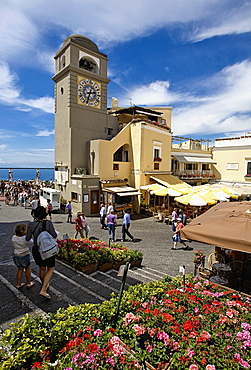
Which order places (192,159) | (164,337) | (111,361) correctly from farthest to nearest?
1. (192,159)
2. (164,337)
3. (111,361)

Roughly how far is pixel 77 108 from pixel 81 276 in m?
16.2

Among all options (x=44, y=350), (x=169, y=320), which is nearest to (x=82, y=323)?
(x=44, y=350)

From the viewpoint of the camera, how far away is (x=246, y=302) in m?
4.15

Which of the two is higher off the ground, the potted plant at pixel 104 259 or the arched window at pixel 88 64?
the arched window at pixel 88 64

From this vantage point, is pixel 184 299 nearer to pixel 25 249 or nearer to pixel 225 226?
pixel 225 226

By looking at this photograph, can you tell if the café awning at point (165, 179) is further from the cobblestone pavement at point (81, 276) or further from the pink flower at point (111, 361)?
the pink flower at point (111, 361)

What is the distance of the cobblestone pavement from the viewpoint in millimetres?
4215

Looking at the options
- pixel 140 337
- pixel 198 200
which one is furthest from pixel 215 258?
pixel 198 200

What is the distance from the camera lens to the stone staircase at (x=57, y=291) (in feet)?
13.2

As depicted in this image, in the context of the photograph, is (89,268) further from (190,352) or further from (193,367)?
(193,367)

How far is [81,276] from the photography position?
238 inches

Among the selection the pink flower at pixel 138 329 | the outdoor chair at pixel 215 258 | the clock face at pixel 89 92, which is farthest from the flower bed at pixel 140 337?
the clock face at pixel 89 92

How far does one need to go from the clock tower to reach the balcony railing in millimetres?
11195

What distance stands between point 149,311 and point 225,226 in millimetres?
→ 2584
